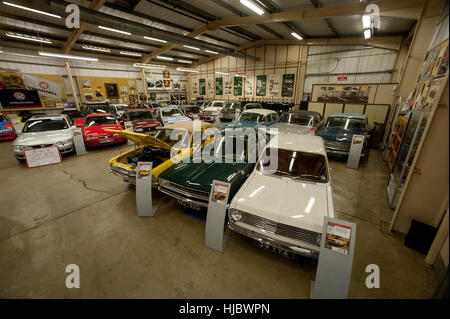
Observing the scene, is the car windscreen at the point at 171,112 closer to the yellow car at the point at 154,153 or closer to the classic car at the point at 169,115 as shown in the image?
the classic car at the point at 169,115

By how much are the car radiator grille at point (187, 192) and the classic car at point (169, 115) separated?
20.8 ft

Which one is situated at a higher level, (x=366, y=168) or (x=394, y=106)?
(x=394, y=106)

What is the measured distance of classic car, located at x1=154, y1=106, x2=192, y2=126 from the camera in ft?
30.2

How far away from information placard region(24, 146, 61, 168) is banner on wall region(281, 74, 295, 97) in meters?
16.6

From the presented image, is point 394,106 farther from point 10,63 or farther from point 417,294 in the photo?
point 10,63

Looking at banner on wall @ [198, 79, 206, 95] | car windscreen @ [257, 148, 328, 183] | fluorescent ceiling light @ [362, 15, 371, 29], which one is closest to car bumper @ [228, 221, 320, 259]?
car windscreen @ [257, 148, 328, 183]

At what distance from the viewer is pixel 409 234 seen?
2.81 meters

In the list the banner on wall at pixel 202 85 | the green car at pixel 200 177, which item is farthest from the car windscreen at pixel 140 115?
the banner on wall at pixel 202 85

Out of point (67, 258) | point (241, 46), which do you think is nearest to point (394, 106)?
point (67, 258)

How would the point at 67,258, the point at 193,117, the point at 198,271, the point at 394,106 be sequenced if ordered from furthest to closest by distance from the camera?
1. the point at 193,117
2. the point at 394,106
3. the point at 67,258
4. the point at 198,271

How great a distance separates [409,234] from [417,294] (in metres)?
0.98

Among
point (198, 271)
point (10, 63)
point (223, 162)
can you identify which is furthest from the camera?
point (10, 63)

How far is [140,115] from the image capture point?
877 centimetres

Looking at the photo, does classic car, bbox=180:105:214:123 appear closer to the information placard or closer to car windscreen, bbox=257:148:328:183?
the information placard
